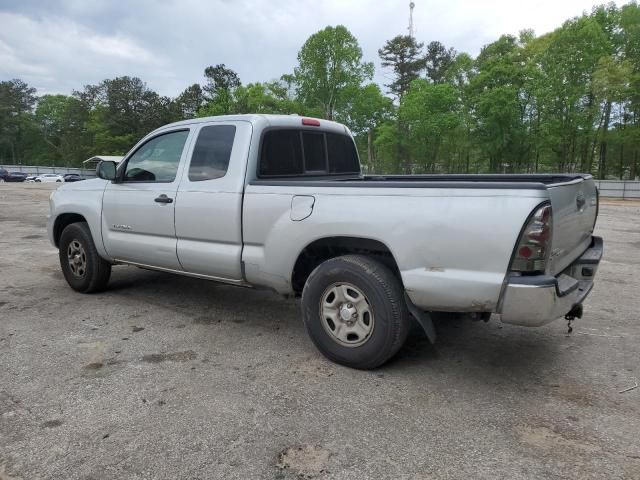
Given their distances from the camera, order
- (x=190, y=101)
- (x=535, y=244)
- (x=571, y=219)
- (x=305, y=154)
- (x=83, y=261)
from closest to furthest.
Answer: (x=535, y=244) < (x=571, y=219) < (x=305, y=154) < (x=83, y=261) < (x=190, y=101)

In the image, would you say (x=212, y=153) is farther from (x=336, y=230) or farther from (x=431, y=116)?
(x=431, y=116)

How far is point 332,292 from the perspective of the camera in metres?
3.43

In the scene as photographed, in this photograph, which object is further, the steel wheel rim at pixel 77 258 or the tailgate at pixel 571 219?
the steel wheel rim at pixel 77 258

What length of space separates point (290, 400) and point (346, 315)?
716mm

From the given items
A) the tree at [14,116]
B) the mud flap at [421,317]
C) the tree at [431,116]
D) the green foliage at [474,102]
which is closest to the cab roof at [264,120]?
the mud flap at [421,317]

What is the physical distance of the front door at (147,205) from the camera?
14.5ft

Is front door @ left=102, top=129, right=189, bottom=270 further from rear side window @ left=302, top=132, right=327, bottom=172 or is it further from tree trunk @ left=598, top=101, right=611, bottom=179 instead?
tree trunk @ left=598, top=101, right=611, bottom=179

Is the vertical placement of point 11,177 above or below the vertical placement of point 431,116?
below

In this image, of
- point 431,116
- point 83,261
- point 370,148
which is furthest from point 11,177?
point 83,261

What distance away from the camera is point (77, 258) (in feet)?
17.6

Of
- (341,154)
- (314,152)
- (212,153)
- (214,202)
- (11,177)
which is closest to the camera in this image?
(214,202)

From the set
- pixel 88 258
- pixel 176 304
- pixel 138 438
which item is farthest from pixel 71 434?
pixel 88 258

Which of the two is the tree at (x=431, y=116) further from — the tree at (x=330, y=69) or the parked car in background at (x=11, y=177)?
the parked car in background at (x=11, y=177)

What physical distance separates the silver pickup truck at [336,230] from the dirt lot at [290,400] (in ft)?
1.48
